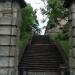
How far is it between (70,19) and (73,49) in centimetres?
145

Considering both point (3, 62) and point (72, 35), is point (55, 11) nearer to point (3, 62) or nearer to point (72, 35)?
point (72, 35)

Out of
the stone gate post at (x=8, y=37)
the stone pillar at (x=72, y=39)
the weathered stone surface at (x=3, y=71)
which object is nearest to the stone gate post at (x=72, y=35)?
the stone pillar at (x=72, y=39)

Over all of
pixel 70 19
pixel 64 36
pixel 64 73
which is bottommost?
pixel 64 73

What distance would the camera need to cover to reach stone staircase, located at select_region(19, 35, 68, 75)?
13.4 m

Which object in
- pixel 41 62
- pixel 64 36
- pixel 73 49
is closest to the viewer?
pixel 73 49

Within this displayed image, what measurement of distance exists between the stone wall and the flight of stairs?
3.04m

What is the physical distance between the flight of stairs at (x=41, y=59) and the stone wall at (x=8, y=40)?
304 centimetres

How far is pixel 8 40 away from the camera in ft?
31.7

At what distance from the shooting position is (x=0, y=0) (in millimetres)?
9906

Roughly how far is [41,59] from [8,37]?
18.7 ft

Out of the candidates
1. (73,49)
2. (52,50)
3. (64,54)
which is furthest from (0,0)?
(52,50)

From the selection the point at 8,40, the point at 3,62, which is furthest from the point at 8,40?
the point at 3,62

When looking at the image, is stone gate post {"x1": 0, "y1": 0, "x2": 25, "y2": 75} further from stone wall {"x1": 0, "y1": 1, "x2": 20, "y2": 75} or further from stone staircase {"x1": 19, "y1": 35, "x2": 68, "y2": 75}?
stone staircase {"x1": 19, "y1": 35, "x2": 68, "y2": 75}

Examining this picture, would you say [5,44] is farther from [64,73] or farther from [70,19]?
[64,73]
